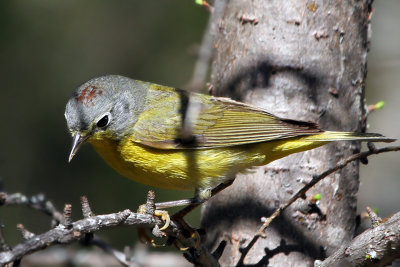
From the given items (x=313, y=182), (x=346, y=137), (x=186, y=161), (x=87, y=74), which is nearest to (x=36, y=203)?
(x=186, y=161)

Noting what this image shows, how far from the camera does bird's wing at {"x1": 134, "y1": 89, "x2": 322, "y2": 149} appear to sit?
11.5 feet

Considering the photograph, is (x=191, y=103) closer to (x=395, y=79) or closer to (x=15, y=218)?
(x=15, y=218)

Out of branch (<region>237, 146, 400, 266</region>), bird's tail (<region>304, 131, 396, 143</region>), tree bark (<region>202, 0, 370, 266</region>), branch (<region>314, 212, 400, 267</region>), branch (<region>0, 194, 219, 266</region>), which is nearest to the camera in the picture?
branch (<region>0, 194, 219, 266</region>)

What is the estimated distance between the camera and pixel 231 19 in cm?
366

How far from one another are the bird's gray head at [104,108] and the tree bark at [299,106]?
84 centimetres

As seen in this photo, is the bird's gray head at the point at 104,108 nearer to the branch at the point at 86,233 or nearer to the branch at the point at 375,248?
the branch at the point at 86,233

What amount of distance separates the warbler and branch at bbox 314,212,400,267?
3.12 ft

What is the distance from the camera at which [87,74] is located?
27.6ft

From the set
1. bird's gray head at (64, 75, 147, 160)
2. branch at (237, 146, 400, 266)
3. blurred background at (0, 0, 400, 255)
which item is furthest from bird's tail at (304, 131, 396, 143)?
blurred background at (0, 0, 400, 255)

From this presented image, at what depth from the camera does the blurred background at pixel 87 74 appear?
7387 mm

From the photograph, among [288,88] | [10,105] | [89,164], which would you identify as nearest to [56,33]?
[10,105]

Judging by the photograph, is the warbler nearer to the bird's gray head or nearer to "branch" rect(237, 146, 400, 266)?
the bird's gray head

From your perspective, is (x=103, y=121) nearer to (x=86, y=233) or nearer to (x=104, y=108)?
(x=104, y=108)

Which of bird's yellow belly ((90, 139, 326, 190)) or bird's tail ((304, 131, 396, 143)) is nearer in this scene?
bird's tail ((304, 131, 396, 143))
